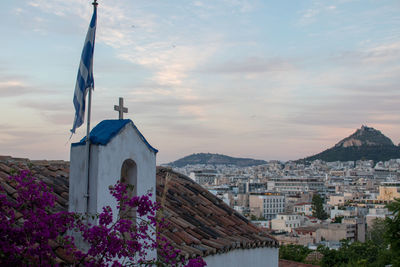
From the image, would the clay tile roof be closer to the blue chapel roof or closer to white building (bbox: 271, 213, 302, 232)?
the blue chapel roof

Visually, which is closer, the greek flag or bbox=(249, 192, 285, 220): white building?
the greek flag

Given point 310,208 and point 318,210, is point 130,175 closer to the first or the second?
point 318,210

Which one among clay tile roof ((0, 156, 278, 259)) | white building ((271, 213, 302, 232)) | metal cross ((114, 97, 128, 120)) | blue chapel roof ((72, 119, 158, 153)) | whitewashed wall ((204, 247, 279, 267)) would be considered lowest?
white building ((271, 213, 302, 232))

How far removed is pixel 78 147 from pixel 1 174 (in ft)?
5.22

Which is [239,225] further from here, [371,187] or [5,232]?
[371,187]

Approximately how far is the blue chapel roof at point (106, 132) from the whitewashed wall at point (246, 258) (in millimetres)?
1756

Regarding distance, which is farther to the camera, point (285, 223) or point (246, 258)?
point (285, 223)

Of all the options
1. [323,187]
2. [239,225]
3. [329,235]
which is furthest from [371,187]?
[239,225]

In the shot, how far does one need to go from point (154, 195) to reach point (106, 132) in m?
0.95

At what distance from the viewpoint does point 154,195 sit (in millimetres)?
5520

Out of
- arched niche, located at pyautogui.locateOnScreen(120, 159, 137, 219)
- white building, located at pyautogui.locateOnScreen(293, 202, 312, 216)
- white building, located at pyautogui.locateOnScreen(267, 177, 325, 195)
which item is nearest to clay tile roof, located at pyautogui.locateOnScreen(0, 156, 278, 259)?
arched niche, located at pyautogui.locateOnScreen(120, 159, 137, 219)

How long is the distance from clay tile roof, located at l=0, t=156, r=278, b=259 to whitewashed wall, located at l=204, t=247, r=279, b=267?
0.08m

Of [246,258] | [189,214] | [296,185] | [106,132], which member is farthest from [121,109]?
[296,185]

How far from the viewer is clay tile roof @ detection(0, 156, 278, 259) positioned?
19.8 ft
